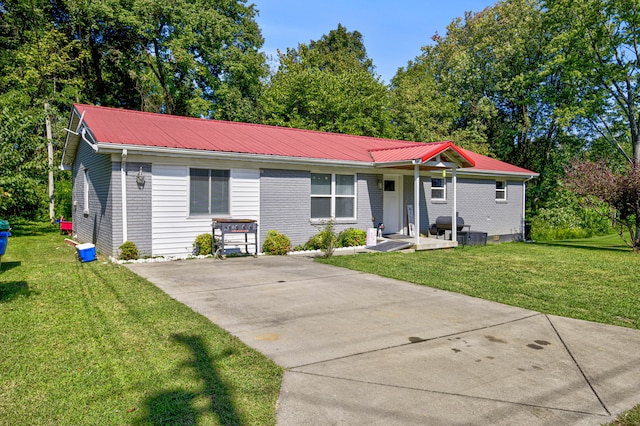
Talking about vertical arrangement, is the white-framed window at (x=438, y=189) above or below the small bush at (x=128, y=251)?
above

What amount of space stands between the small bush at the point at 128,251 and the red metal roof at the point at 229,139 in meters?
2.37

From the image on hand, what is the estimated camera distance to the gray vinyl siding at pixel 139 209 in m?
10.5

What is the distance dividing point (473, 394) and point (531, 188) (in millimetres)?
Result: 23076

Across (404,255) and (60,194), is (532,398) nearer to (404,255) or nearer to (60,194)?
(404,255)

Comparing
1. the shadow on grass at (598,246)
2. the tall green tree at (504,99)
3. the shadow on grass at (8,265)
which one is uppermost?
the tall green tree at (504,99)

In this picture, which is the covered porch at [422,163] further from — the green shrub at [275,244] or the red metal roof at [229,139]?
the green shrub at [275,244]

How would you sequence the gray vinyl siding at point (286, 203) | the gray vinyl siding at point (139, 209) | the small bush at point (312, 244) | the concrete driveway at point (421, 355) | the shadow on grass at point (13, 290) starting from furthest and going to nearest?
the small bush at point (312, 244) < the gray vinyl siding at point (286, 203) < the gray vinyl siding at point (139, 209) < the shadow on grass at point (13, 290) < the concrete driveway at point (421, 355)

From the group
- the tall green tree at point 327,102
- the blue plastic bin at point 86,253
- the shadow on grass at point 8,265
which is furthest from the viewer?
the tall green tree at point 327,102

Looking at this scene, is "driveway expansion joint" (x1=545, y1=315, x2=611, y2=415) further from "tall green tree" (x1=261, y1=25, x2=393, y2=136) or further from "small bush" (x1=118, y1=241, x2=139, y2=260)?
"tall green tree" (x1=261, y1=25, x2=393, y2=136)

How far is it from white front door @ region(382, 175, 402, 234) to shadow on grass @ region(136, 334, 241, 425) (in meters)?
11.9

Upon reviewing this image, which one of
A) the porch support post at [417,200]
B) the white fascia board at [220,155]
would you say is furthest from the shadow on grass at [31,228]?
the porch support post at [417,200]

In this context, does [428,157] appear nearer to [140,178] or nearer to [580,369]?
[140,178]

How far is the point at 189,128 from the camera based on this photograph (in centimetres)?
1332

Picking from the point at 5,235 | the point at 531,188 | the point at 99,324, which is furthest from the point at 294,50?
the point at 99,324
